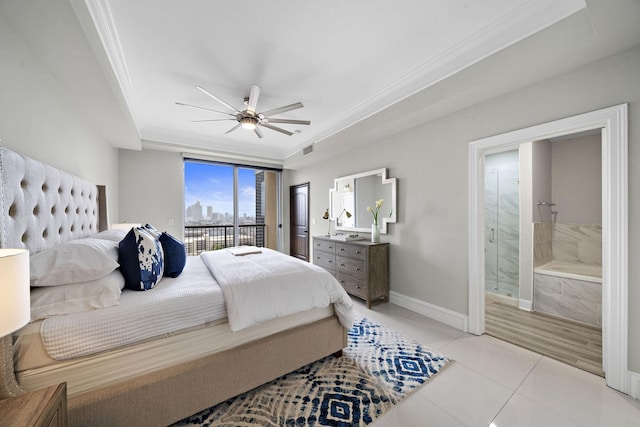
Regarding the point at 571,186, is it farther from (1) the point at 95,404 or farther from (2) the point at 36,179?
(2) the point at 36,179

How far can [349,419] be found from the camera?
1501mm

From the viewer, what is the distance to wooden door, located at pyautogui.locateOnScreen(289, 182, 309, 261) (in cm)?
544

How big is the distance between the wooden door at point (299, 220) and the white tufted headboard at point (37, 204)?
3697 millimetres

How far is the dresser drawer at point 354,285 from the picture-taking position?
3.28 metres

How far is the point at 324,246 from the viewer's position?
13.3 feet

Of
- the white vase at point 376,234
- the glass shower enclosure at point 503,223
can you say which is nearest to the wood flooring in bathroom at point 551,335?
the glass shower enclosure at point 503,223

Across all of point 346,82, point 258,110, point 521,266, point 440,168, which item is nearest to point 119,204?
point 258,110

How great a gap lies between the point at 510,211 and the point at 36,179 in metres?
5.10

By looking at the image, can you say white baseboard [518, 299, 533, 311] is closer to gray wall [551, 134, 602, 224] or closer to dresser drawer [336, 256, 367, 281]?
gray wall [551, 134, 602, 224]

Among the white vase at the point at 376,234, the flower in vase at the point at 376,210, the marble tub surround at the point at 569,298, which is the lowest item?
the marble tub surround at the point at 569,298

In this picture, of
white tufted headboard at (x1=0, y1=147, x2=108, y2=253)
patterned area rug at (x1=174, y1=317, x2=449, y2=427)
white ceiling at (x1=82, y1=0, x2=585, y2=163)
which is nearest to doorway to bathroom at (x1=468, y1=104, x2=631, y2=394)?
white ceiling at (x1=82, y1=0, x2=585, y2=163)

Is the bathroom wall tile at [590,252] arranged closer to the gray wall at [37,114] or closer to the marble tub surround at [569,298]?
the marble tub surround at [569,298]

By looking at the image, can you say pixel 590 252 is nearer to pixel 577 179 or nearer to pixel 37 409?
pixel 577 179

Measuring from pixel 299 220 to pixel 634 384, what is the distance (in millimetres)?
4946
